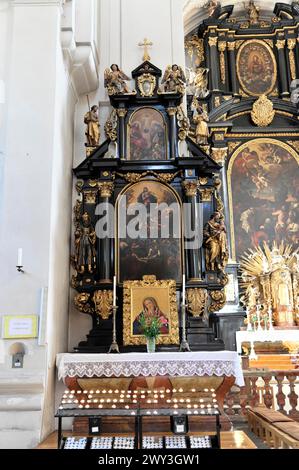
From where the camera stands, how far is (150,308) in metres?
7.04

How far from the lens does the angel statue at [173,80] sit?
816cm

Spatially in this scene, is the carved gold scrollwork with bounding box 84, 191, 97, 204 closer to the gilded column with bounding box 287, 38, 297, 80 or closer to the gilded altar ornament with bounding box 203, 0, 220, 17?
the gilded column with bounding box 287, 38, 297, 80

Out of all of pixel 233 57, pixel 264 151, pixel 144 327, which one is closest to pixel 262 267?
pixel 264 151

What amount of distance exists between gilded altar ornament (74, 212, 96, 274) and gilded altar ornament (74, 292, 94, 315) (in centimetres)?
37

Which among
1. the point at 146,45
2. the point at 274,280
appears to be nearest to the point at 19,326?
the point at 146,45

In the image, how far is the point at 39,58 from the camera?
6.62m

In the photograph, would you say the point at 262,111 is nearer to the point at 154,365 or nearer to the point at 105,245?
the point at 105,245

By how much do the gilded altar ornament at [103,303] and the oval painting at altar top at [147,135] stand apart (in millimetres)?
2273

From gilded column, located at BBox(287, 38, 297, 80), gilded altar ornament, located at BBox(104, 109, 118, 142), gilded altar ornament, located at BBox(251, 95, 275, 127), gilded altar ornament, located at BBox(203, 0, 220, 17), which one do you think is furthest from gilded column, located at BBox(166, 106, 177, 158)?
gilded altar ornament, located at BBox(203, 0, 220, 17)

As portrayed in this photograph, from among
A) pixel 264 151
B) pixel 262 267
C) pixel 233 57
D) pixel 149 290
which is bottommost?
pixel 149 290

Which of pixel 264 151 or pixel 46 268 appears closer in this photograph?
pixel 46 268

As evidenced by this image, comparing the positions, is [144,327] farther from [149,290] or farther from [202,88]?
[202,88]
